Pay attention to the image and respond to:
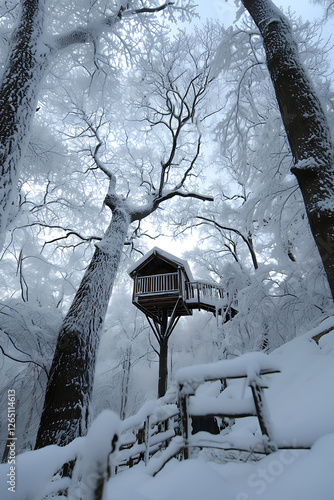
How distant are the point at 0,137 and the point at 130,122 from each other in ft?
30.5

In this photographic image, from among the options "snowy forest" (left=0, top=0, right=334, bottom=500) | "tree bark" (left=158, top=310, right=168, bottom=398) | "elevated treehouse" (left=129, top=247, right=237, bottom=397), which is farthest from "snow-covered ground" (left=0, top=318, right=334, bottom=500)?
"elevated treehouse" (left=129, top=247, right=237, bottom=397)

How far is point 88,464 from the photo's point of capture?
671mm

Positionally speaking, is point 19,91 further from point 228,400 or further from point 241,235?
point 241,235

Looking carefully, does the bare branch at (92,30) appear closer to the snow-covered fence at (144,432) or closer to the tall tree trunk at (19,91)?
the tall tree trunk at (19,91)

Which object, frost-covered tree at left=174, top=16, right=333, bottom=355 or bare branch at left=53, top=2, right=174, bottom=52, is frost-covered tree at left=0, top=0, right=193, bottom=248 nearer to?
bare branch at left=53, top=2, right=174, bottom=52

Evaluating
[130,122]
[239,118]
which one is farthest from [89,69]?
[239,118]

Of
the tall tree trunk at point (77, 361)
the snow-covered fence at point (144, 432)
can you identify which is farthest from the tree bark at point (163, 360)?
the snow-covered fence at point (144, 432)

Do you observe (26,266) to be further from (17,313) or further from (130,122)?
(17,313)

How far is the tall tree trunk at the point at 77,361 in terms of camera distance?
3250 millimetres

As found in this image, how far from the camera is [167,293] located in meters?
11.8

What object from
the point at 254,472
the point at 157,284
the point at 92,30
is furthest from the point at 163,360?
the point at 92,30

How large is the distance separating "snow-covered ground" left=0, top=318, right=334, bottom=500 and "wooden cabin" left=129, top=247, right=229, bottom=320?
10087mm

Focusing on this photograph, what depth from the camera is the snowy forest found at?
4.10ft

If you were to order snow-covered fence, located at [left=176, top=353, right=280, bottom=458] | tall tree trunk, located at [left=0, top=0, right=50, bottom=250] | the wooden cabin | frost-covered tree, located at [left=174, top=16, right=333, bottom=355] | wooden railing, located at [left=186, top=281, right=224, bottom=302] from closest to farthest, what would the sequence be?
snow-covered fence, located at [left=176, top=353, right=280, bottom=458]
tall tree trunk, located at [left=0, top=0, right=50, bottom=250]
frost-covered tree, located at [left=174, top=16, right=333, bottom=355]
the wooden cabin
wooden railing, located at [left=186, top=281, right=224, bottom=302]
